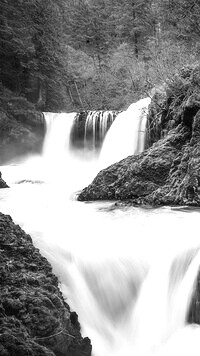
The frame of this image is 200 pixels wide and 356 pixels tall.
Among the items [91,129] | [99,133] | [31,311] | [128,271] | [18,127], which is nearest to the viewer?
[31,311]

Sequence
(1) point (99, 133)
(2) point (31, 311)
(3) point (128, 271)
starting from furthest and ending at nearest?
(1) point (99, 133), (3) point (128, 271), (2) point (31, 311)

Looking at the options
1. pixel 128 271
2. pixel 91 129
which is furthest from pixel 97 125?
pixel 128 271

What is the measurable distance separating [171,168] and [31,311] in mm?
4977

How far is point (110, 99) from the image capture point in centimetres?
2330

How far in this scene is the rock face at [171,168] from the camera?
6895 millimetres

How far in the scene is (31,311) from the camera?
9.96 ft

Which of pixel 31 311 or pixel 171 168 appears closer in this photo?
pixel 31 311

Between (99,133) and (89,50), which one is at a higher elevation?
(89,50)

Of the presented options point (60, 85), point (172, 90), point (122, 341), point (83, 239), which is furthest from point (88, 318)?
point (60, 85)

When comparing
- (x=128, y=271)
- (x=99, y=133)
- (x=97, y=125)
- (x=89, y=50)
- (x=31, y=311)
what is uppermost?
(x=89, y=50)

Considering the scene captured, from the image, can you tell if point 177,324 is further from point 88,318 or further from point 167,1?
point 167,1

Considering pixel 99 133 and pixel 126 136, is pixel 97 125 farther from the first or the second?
pixel 126 136

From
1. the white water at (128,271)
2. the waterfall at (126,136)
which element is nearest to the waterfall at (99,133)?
the waterfall at (126,136)

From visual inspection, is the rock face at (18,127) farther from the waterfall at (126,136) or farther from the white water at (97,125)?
the waterfall at (126,136)
